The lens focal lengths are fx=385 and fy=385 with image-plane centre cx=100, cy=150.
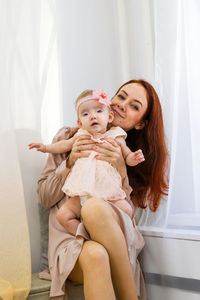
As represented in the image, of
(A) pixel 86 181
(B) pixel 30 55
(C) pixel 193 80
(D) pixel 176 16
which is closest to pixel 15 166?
(A) pixel 86 181

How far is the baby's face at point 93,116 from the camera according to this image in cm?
149

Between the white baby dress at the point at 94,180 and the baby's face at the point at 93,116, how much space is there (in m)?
0.10

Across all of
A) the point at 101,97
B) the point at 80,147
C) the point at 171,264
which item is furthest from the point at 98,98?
the point at 171,264

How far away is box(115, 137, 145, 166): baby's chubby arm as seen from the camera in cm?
145

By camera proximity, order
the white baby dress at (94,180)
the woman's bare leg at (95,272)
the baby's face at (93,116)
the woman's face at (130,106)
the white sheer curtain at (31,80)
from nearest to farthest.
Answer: the woman's bare leg at (95,272), the white baby dress at (94,180), the baby's face at (93,116), the white sheer curtain at (31,80), the woman's face at (130,106)

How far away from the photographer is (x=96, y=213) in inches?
49.6

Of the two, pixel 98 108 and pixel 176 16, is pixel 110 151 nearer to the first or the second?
pixel 98 108

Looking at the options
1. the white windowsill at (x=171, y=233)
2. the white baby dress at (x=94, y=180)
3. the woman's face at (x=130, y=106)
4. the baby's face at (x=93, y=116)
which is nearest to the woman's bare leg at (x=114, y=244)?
the white baby dress at (x=94, y=180)

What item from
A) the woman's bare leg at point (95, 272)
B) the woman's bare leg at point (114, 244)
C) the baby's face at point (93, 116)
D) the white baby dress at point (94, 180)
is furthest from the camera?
the baby's face at point (93, 116)

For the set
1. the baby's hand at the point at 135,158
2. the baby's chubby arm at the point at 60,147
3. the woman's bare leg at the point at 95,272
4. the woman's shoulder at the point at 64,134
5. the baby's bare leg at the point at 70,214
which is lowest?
the woman's bare leg at the point at 95,272

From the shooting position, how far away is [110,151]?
1480 mm

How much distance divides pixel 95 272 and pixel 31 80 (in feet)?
2.92

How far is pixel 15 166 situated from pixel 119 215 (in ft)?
1.38

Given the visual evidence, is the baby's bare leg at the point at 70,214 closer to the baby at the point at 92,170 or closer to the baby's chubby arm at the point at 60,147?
the baby at the point at 92,170
